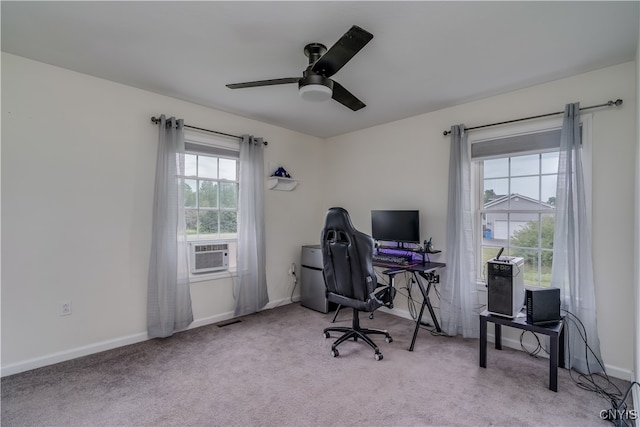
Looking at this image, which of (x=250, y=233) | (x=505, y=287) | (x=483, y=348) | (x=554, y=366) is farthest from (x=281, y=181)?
(x=554, y=366)

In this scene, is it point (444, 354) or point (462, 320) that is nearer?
point (444, 354)

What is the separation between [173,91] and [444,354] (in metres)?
3.66

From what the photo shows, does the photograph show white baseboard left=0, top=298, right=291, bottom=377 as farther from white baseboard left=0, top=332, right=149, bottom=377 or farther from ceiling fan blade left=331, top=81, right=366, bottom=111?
ceiling fan blade left=331, top=81, right=366, bottom=111

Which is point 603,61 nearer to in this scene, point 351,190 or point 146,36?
point 351,190

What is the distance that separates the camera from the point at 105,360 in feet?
8.57

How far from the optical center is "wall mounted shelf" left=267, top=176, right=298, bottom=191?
13.4 feet

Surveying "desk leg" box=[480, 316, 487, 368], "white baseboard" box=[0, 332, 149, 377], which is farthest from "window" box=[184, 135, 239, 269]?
"desk leg" box=[480, 316, 487, 368]

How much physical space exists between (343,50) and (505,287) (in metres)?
2.23

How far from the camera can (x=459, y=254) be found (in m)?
3.15

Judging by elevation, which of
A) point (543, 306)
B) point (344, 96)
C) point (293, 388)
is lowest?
point (293, 388)

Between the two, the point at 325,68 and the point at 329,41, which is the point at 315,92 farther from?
the point at 329,41

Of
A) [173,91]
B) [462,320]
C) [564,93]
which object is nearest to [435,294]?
[462,320]

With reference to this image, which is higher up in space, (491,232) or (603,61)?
(603,61)

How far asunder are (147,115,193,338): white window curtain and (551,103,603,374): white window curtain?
3552mm
